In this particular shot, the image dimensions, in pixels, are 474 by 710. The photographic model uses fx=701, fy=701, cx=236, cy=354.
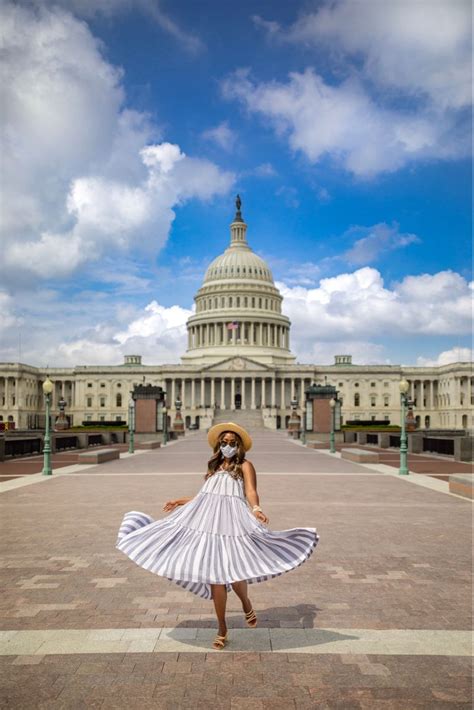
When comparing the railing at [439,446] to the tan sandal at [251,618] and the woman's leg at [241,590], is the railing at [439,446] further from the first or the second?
the woman's leg at [241,590]

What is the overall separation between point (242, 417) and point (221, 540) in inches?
4580

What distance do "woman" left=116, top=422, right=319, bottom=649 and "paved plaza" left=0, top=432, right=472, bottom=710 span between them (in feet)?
2.33

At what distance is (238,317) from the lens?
150750 millimetres

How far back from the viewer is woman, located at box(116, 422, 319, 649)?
21.7ft

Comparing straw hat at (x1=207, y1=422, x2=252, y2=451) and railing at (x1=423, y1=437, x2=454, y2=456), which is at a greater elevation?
straw hat at (x1=207, y1=422, x2=252, y2=451)

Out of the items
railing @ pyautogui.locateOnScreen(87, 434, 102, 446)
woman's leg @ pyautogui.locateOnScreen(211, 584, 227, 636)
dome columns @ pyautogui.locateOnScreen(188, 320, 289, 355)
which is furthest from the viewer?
dome columns @ pyautogui.locateOnScreen(188, 320, 289, 355)

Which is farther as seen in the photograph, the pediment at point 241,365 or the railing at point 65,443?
the pediment at point 241,365

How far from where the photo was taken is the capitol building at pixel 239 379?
13775cm

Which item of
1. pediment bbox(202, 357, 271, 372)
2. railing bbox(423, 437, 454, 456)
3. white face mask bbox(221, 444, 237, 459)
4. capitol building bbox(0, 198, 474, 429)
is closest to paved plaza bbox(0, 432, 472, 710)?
white face mask bbox(221, 444, 237, 459)

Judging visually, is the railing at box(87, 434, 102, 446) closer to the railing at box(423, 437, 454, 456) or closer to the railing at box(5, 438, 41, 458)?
the railing at box(5, 438, 41, 458)

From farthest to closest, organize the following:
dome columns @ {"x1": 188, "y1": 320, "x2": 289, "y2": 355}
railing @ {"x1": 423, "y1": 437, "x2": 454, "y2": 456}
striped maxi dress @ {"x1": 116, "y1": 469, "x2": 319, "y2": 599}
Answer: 1. dome columns @ {"x1": 188, "y1": 320, "x2": 289, "y2": 355}
2. railing @ {"x1": 423, "y1": 437, "x2": 454, "y2": 456}
3. striped maxi dress @ {"x1": 116, "y1": 469, "x2": 319, "y2": 599}

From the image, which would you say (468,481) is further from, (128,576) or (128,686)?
(128,686)

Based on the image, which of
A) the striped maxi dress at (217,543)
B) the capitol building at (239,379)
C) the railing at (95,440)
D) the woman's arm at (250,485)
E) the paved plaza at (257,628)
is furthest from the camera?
the capitol building at (239,379)

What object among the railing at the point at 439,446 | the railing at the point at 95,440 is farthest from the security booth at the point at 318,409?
the railing at the point at 439,446
